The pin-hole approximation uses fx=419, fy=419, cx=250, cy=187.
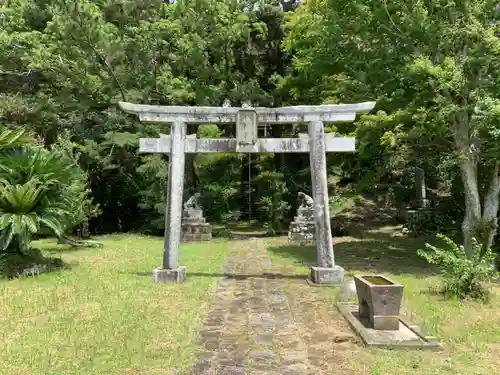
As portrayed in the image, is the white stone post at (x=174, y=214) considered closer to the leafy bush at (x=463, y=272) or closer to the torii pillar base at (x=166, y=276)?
the torii pillar base at (x=166, y=276)

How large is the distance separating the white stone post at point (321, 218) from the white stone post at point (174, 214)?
2.79 meters

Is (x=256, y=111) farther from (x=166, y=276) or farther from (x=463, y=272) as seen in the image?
(x=463, y=272)

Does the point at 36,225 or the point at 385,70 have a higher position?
the point at 385,70

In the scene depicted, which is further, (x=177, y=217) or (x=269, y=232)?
(x=269, y=232)

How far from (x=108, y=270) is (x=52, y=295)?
2.57m

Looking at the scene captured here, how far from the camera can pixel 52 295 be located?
7359 mm

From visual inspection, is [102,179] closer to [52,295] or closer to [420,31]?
[52,295]

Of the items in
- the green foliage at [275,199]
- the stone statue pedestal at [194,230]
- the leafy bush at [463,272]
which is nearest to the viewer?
the leafy bush at [463,272]

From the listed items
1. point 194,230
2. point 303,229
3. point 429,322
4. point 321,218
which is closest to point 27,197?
point 321,218

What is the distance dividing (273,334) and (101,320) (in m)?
2.47

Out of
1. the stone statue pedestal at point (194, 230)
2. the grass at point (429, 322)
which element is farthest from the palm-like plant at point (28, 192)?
the stone statue pedestal at point (194, 230)

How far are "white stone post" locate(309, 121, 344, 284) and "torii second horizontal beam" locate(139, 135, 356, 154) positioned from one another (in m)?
0.21

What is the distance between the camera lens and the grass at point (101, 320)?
4512 mm

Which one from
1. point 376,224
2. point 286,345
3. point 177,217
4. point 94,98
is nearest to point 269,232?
point 376,224
